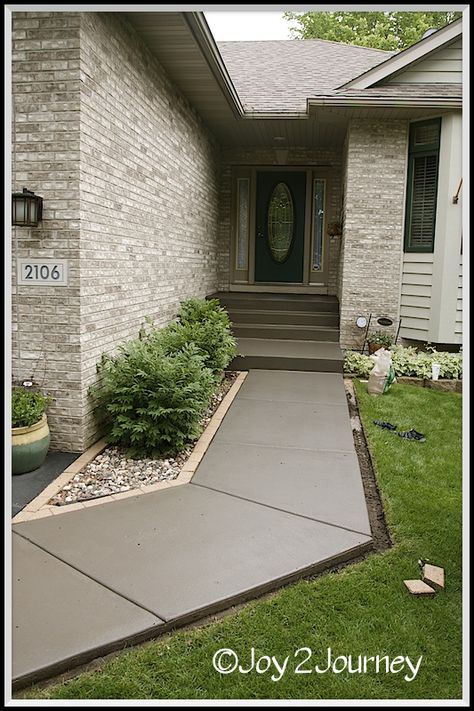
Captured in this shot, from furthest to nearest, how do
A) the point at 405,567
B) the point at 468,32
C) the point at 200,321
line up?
→ the point at 200,321, the point at 405,567, the point at 468,32

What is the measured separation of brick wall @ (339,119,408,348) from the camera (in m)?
8.44

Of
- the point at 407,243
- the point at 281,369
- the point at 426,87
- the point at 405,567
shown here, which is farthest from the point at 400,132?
the point at 405,567

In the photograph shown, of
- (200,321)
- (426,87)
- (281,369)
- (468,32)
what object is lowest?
(281,369)

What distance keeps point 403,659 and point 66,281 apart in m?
3.32

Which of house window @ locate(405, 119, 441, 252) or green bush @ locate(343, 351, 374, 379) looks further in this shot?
house window @ locate(405, 119, 441, 252)

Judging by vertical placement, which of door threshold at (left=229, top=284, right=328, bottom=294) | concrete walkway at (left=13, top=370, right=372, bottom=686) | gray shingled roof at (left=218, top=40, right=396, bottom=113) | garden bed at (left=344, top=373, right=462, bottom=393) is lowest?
concrete walkway at (left=13, top=370, right=372, bottom=686)

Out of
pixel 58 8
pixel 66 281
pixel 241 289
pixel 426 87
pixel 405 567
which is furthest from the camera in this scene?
pixel 241 289

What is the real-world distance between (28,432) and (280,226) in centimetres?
813

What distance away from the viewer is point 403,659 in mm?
2316

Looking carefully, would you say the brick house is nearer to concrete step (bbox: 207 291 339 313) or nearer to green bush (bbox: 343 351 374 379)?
concrete step (bbox: 207 291 339 313)

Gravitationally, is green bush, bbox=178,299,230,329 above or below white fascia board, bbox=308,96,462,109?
below

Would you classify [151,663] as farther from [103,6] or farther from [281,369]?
[281,369]

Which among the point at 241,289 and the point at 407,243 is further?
the point at 241,289

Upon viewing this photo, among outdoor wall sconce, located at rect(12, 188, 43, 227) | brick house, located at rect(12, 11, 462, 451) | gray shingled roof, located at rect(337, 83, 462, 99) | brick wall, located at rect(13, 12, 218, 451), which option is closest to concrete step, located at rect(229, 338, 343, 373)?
brick house, located at rect(12, 11, 462, 451)
